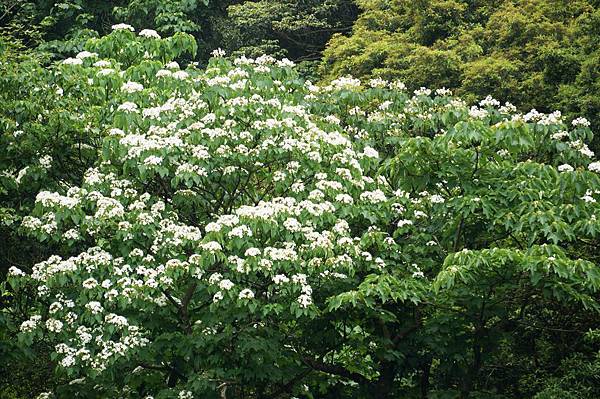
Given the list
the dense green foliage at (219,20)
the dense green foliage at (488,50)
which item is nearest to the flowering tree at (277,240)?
the dense green foliage at (488,50)

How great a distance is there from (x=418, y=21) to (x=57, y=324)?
1112cm

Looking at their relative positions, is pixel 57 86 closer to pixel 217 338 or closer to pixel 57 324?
pixel 57 324

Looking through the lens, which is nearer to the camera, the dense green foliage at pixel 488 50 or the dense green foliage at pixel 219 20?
the dense green foliage at pixel 488 50

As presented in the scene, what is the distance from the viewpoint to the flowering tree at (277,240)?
6.88 m

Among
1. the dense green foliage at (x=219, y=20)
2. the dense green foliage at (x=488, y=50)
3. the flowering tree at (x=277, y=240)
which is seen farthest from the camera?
the dense green foliage at (x=219, y=20)

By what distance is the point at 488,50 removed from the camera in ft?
48.7

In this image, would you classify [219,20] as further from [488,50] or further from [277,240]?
[277,240]

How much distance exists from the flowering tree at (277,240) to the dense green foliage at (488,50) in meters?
4.62

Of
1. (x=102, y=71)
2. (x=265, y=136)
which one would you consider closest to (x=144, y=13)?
(x=102, y=71)

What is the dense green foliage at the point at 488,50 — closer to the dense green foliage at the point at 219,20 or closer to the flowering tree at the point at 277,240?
the dense green foliage at the point at 219,20

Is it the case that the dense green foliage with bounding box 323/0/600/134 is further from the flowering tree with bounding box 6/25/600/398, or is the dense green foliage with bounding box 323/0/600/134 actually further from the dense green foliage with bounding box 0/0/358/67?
the flowering tree with bounding box 6/25/600/398

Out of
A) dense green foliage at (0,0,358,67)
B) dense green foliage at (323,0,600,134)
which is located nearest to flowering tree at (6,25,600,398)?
dense green foliage at (323,0,600,134)

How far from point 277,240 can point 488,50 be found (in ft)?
29.5

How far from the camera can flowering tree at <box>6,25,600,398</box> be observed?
6879 millimetres
